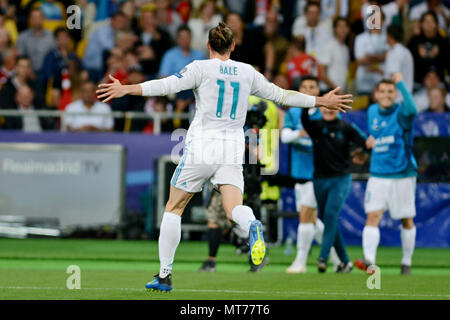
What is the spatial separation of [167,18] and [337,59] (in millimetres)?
3945

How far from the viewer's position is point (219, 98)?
8.88 m

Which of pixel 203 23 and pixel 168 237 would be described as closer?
pixel 168 237

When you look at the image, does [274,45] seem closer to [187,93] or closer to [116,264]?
[187,93]

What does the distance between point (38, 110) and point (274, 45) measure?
4.88 meters

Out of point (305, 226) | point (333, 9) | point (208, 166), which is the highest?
point (333, 9)

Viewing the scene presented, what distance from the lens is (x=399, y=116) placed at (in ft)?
41.1

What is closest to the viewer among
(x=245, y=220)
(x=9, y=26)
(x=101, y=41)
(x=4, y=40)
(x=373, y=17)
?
(x=245, y=220)

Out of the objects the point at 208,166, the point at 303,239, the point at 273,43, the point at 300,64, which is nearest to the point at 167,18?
the point at 273,43

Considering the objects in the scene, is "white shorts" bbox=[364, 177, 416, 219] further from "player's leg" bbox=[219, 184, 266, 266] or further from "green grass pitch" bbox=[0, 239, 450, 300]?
"player's leg" bbox=[219, 184, 266, 266]

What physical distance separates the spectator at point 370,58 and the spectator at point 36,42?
629cm

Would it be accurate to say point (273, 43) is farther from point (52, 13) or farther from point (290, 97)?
point (290, 97)

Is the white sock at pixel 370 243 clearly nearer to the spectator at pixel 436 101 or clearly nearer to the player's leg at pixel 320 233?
the player's leg at pixel 320 233

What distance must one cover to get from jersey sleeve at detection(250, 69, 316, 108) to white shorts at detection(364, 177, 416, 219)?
3.59 meters

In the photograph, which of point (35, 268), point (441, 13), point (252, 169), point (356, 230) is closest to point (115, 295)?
point (35, 268)
